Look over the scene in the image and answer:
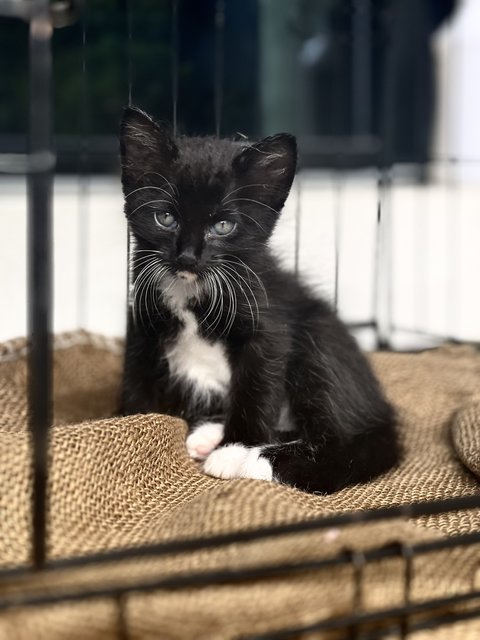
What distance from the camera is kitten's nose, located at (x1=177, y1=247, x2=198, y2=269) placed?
121cm

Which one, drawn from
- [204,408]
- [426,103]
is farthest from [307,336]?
[426,103]

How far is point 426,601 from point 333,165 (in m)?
2.17

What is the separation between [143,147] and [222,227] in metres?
0.16

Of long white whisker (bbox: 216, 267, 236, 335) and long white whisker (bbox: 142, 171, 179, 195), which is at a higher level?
long white whisker (bbox: 142, 171, 179, 195)

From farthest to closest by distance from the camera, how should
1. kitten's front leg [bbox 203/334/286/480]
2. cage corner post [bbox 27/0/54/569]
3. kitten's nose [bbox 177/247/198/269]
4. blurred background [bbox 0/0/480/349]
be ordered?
blurred background [bbox 0/0/480/349], kitten's front leg [bbox 203/334/286/480], kitten's nose [bbox 177/247/198/269], cage corner post [bbox 27/0/54/569]

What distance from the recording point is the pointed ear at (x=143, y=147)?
1219 mm

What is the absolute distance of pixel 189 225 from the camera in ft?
4.02

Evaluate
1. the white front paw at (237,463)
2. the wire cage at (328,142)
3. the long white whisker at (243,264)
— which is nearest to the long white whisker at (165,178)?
the long white whisker at (243,264)

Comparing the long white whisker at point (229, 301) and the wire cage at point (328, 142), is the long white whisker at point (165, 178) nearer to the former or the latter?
the long white whisker at point (229, 301)

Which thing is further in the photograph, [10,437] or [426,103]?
[426,103]

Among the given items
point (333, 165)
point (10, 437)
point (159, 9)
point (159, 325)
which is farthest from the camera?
point (333, 165)

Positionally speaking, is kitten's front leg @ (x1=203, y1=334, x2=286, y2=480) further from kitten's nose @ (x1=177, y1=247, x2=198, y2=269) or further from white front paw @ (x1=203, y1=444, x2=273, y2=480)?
kitten's nose @ (x1=177, y1=247, x2=198, y2=269)

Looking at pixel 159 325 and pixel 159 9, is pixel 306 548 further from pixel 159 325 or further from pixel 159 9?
pixel 159 9

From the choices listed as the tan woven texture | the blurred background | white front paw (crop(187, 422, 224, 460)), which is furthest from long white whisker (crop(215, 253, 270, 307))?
the blurred background
